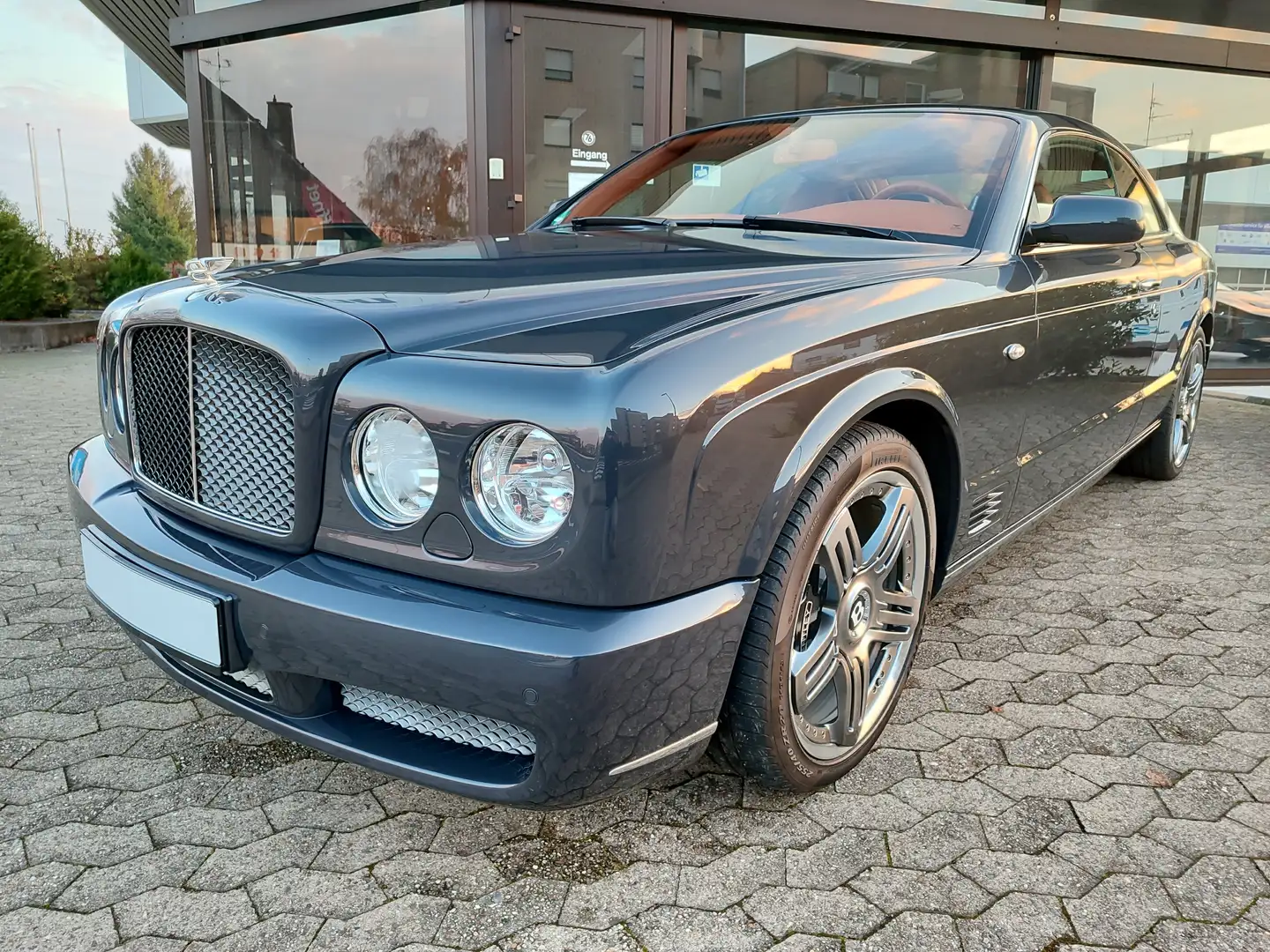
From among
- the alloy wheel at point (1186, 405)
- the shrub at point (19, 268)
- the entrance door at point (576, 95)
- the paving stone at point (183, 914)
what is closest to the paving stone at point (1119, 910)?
the paving stone at point (183, 914)

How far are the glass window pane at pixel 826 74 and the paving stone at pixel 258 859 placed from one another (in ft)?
21.8

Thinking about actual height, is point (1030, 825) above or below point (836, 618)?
→ below

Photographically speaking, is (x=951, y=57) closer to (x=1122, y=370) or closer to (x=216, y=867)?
(x=1122, y=370)

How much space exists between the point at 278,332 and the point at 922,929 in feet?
4.80

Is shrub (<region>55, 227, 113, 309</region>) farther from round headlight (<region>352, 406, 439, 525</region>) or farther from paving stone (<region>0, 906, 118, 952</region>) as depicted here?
round headlight (<region>352, 406, 439, 525</region>)

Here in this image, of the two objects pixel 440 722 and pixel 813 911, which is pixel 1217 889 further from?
pixel 440 722

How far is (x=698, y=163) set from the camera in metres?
3.05

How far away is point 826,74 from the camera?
7.66 m

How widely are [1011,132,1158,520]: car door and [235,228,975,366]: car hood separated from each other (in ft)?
1.39

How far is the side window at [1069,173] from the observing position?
268 centimetres

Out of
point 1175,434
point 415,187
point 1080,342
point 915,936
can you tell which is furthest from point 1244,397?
point 915,936

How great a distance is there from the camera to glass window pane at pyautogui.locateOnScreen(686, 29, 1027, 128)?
7.33 meters

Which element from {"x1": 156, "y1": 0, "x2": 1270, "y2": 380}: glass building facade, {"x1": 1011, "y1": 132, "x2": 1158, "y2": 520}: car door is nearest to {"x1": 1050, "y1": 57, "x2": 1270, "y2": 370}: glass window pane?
{"x1": 156, "y1": 0, "x2": 1270, "y2": 380}: glass building facade

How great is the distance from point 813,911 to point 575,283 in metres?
1.21
